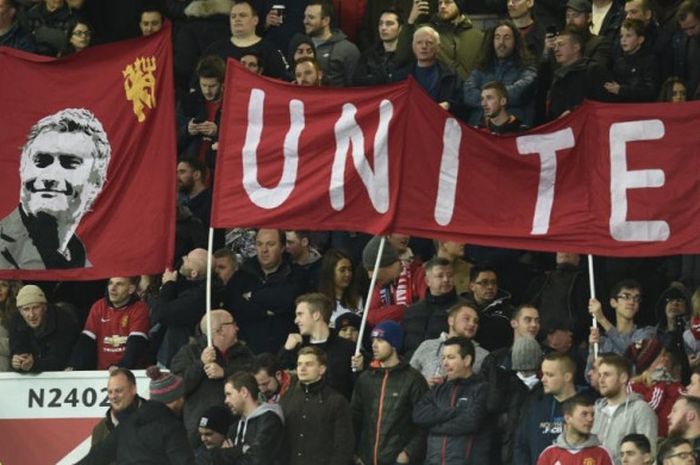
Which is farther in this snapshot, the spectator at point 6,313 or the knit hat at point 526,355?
the spectator at point 6,313

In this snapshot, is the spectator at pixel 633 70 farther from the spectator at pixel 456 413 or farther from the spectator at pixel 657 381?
the spectator at pixel 456 413

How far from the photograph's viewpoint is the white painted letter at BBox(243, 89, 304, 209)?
64.4 ft

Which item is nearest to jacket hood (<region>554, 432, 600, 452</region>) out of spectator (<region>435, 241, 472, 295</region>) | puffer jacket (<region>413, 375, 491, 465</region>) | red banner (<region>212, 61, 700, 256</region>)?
puffer jacket (<region>413, 375, 491, 465</region>)

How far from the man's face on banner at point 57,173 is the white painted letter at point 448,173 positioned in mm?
2737

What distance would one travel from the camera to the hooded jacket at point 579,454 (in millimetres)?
17688

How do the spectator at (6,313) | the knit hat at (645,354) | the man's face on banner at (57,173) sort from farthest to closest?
the spectator at (6,313) < the man's face on banner at (57,173) < the knit hat at (645,354)

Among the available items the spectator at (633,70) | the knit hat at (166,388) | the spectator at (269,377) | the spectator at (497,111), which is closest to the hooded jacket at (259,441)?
the spectator at (269,377)

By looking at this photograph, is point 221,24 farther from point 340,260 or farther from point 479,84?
point 340,260

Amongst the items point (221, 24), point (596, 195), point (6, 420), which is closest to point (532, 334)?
point (596, 195)

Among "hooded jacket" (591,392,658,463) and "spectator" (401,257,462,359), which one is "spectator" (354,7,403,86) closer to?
"spectator" (401,257,462,359)

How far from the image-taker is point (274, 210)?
1956 cm

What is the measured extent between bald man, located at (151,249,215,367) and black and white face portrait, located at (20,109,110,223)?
3.82 ft

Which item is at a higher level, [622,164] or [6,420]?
[622,164]

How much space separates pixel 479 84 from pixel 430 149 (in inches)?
152
